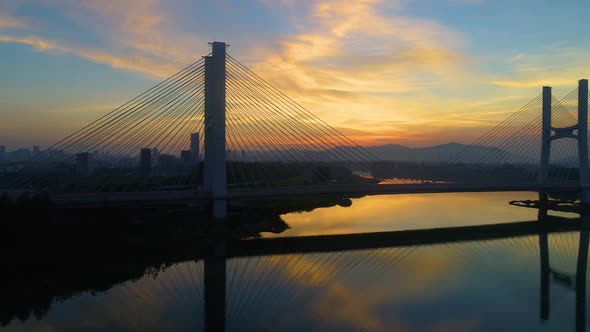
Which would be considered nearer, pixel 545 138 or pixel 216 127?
pixel 216 127

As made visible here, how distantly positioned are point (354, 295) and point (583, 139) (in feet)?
51.3

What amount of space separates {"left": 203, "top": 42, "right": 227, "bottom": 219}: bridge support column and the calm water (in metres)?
2.87

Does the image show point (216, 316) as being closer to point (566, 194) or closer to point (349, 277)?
point (349, 277)

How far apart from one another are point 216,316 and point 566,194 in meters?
25.5

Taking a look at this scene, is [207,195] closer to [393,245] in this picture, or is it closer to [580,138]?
[393,245]

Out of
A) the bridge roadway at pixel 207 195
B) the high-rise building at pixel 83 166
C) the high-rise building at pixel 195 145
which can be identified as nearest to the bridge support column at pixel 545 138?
the bridge roadway at pixel 207 195

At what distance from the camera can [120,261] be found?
9.01m

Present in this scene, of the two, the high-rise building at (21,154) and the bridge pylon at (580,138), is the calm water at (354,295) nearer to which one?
the bridge pylon at (580,138)

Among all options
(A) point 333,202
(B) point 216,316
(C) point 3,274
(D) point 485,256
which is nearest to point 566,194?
(A) point 333,202

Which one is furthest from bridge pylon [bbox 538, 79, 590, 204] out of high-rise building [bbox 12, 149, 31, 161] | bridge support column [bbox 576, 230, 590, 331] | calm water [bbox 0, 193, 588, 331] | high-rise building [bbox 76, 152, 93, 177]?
high-rise building [bbox 12, 149, 31, 161]

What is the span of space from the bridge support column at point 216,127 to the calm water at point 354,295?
2867mm

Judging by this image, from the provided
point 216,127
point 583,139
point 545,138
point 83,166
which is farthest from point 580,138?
point 83,166

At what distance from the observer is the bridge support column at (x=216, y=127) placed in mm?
12125

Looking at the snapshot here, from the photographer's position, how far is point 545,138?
18.6 meters
